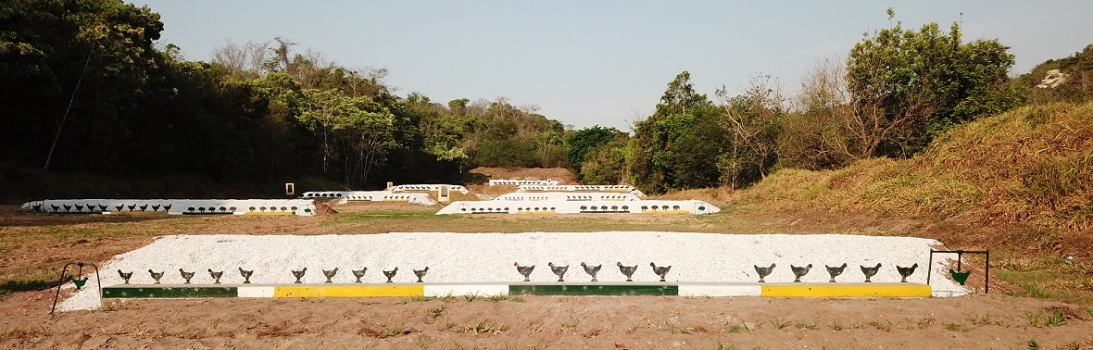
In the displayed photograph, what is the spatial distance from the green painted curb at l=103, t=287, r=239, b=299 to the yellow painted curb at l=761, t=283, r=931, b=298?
227 inches

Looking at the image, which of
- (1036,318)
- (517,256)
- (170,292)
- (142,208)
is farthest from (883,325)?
(142,208)

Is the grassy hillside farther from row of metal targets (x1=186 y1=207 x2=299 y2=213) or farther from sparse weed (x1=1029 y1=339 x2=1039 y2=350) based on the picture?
row of metal targets (x1=186 y1=207 x2=299 y2=213)

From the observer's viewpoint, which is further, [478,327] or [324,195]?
[324,195]

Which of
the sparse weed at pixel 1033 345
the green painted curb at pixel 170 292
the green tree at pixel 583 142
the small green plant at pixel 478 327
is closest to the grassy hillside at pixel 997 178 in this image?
the sparse weed at pixel 1033 345

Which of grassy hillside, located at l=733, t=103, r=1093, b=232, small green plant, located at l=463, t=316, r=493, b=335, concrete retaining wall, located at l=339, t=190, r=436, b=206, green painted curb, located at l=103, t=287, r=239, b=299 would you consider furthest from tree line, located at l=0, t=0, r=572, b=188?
grassy hillside, located at l=733, t=103, r=1093, b=232

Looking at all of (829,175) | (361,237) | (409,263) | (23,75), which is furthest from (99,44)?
(829,175)

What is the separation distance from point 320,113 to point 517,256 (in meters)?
38.6

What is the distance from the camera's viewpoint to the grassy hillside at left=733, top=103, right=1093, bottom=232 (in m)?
11.8

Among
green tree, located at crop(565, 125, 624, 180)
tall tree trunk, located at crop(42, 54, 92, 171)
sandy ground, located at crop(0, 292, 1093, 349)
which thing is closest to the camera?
sandy ground, located at crop(0, 292, 1093, 349)

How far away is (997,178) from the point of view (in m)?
13.8

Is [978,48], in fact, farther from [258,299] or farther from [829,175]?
[258,299]

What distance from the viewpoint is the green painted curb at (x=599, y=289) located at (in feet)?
22.5

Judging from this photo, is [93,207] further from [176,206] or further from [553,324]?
[553,324]

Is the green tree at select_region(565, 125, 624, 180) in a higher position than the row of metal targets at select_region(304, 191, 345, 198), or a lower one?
higher
